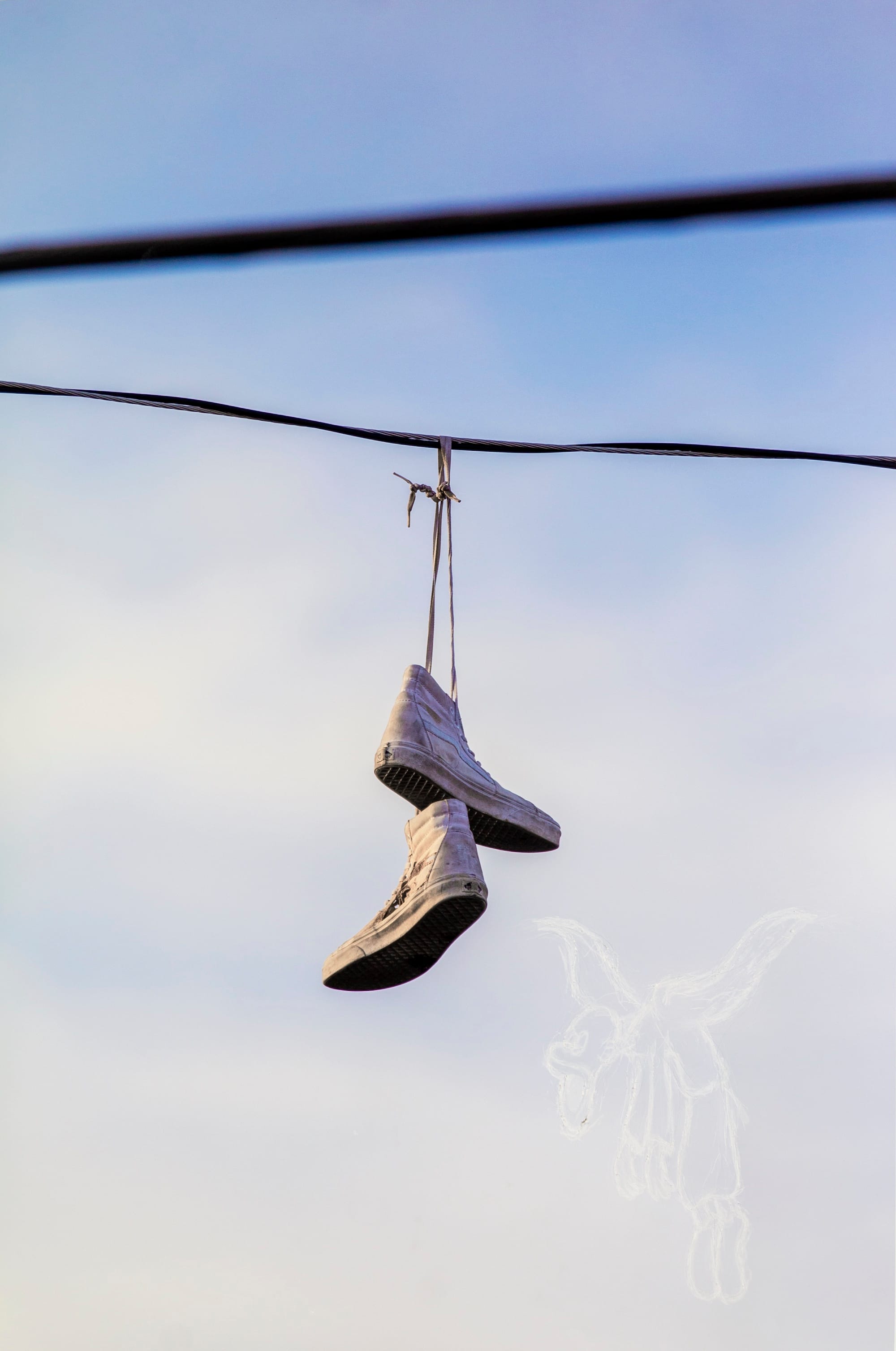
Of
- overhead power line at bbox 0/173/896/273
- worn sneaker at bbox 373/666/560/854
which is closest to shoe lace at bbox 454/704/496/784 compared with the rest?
worn sneaker at bbox 373/666/560/854

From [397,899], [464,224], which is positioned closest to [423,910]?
[397,899]

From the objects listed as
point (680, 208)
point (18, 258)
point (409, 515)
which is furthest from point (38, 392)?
point (680, 208)

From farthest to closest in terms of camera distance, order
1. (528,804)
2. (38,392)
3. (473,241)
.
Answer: (528,804) < (38,392) < (473,241)

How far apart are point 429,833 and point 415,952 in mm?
365

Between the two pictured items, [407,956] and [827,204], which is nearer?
[827,204]

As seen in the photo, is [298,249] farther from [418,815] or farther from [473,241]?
[418,815]

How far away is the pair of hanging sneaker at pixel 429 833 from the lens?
381cm

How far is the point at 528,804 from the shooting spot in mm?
4543

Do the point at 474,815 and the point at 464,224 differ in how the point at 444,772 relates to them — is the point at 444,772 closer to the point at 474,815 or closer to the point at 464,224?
the point at 474,815

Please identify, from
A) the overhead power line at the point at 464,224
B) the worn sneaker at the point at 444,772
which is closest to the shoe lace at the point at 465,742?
the worn sneaker at the point at 444,772

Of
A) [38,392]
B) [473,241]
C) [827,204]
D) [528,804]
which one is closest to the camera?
[827,204]

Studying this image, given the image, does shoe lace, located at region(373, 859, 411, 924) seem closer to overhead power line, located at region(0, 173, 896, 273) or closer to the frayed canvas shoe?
the frayed canvas shoe

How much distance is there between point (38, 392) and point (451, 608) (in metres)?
1.48

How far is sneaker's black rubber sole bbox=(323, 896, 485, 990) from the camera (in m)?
3.82
